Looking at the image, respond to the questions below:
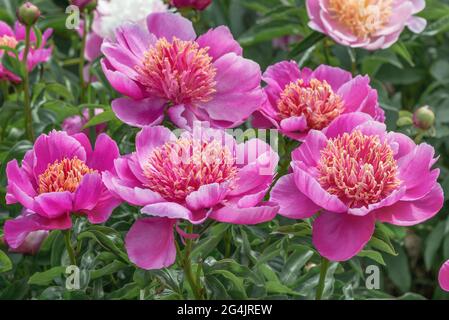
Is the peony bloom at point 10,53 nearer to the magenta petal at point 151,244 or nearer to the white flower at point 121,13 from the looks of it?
the white flower at point 121,13

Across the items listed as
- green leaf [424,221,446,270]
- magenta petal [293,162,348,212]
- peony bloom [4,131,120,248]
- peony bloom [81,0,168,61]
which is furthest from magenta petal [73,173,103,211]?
green leaf [424,221,446,270]

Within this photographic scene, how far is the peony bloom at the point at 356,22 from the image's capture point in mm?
1594

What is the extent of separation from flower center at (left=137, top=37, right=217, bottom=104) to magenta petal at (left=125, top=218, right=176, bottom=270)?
0.21 meters

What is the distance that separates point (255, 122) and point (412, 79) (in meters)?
1.08

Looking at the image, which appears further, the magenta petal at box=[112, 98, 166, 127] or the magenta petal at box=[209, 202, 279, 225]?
the magenta petal at box=[112, 98, 166, 127]

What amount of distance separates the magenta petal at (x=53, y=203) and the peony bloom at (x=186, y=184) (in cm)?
6

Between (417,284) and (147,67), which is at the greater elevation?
(147,67)

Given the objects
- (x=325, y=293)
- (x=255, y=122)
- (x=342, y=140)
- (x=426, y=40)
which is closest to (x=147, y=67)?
(x=255, y=122)

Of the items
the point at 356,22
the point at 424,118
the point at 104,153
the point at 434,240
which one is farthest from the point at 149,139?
the point at 434,240

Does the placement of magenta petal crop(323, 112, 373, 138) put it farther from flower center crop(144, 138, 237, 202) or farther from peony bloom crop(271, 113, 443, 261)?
flower center crop(144, 138, 237, 202)

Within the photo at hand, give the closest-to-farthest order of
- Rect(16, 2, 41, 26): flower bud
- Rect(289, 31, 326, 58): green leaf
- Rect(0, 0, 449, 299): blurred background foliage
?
Rect(0, 0, 449, 299): blurred background foliage < Rect(16, 2, 41, 26): flower bud < Rect(289, 31, 326, 58): green leaf

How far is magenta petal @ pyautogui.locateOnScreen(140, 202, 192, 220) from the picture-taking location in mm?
1011

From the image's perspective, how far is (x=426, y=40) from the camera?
2359mm
